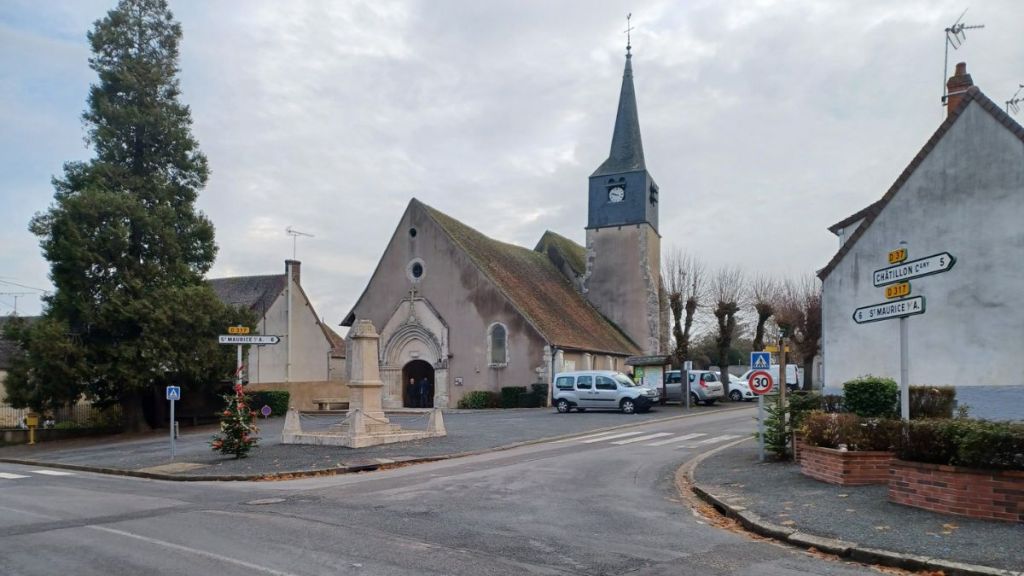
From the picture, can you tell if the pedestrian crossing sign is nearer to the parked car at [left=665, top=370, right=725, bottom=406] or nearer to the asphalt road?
the asphalt road

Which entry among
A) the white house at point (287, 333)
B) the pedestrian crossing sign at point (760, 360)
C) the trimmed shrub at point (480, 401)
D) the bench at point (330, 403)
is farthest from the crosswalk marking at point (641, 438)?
the white house at point (287, 333)

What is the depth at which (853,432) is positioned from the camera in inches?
426

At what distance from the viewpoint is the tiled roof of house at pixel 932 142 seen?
17.6 m

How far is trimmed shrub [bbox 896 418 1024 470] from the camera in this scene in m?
8.05

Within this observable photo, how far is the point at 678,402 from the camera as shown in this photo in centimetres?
3594

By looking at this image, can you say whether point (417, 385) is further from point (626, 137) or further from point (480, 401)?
point (626, 137)

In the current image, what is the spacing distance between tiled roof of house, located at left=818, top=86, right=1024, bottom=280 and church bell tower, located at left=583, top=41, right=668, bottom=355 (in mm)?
24980

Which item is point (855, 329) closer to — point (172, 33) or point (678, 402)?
point (678, 402)

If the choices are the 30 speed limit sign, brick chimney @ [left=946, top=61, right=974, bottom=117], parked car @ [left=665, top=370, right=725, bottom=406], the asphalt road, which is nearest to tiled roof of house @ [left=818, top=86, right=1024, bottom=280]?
brick chimney @ [left=946, top=61, right=974, bottom=117]

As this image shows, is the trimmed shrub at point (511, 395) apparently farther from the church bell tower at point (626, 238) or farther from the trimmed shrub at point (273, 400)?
the church bell tower at point (626, 238)

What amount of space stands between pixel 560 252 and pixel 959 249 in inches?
1299

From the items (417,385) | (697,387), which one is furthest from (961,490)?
(417,385)

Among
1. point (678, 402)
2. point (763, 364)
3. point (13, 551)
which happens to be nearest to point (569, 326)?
point (678, 402)

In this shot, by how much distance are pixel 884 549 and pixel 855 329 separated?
46.0ft
